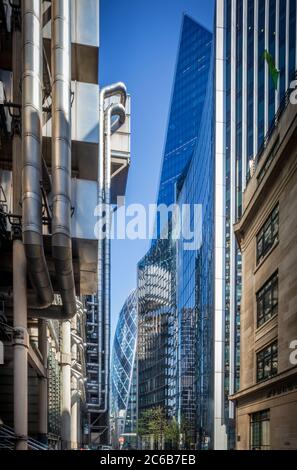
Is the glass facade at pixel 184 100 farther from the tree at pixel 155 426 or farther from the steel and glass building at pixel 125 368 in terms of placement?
the steel and glass building at pixel 125 368

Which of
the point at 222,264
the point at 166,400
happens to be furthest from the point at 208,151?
the point at 166,400

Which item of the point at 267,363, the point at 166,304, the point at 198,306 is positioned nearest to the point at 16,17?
the point at 267,363

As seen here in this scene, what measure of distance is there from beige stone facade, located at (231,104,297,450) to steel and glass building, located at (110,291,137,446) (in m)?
49.8

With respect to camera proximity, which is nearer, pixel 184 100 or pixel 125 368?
pixel 184 100

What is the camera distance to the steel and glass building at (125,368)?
7309 cm

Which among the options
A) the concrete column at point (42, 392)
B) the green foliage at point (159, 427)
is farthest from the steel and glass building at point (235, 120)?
the concrete column at point (42, 392)

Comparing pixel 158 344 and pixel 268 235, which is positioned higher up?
pixel 268 235

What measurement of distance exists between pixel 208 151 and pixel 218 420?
20.6 m

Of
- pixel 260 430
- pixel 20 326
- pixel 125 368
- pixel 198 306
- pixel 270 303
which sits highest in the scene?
pixel 270 303

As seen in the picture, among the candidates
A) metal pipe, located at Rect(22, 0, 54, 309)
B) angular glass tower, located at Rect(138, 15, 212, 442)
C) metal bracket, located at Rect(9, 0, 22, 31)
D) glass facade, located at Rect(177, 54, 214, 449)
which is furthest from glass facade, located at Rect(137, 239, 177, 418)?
metal pipe, located at Rect(22, 0, 54, 309)

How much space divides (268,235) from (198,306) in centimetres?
2694

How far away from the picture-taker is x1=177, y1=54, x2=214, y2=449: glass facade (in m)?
38.8

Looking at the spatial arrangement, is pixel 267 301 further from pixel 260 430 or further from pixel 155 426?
pixel 155 426

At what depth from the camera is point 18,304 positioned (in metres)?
9.75
